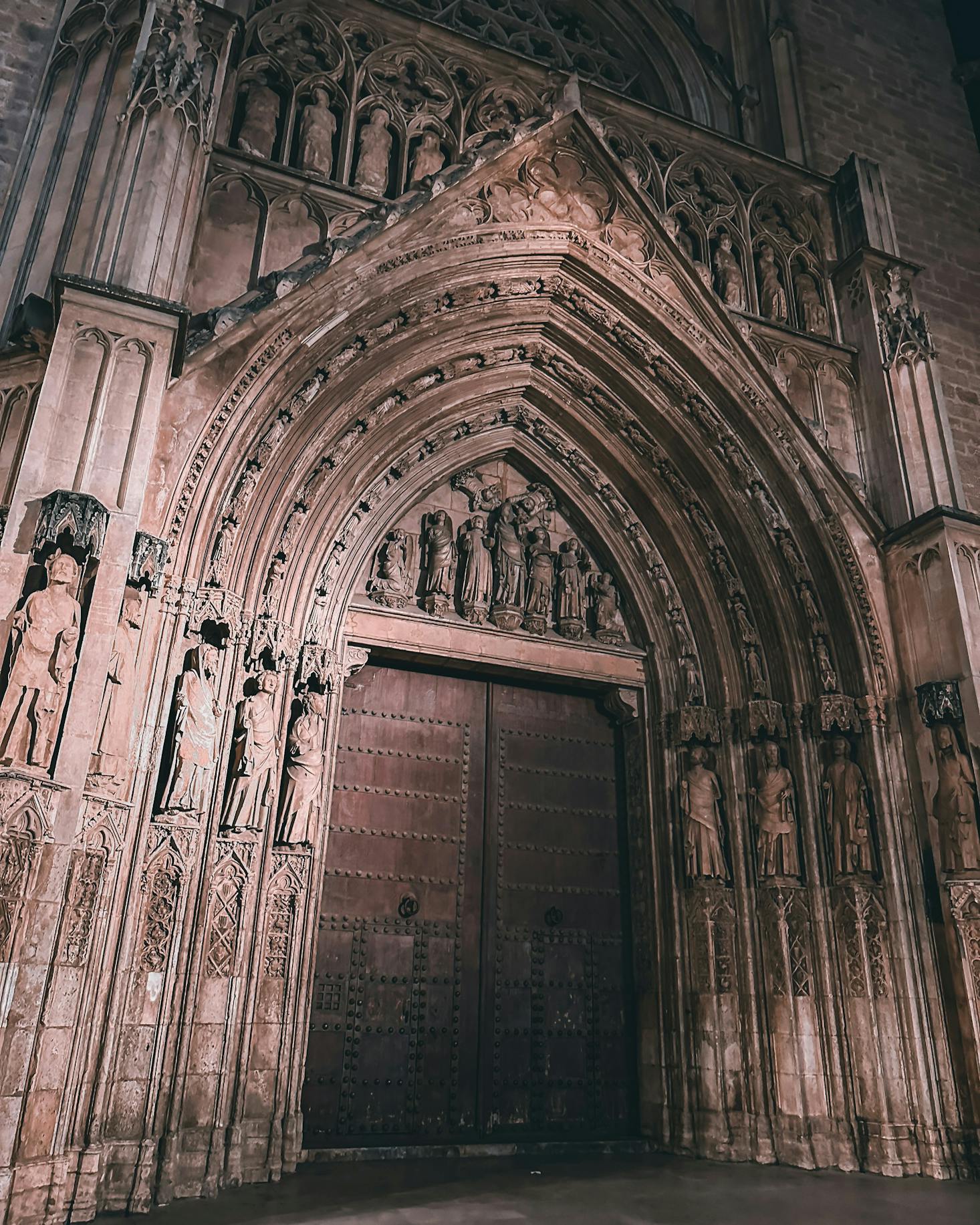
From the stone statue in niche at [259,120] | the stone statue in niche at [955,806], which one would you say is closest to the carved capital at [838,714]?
the stone statue in niche at [955,806]

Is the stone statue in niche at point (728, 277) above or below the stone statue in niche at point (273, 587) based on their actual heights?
above

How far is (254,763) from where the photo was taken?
6.18 meters

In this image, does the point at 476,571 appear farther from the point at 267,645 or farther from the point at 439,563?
the point at 267,645

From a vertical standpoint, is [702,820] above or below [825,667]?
below

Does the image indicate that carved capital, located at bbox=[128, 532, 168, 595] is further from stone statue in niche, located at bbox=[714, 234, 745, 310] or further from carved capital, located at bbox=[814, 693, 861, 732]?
stone statue in niche, located at bbox=[714, 234, 745, 310]

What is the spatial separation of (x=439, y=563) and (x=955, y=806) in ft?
13.5

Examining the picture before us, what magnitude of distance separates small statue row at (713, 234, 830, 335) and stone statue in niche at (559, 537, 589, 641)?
101 inches

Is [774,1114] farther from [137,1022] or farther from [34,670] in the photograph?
[34,670]

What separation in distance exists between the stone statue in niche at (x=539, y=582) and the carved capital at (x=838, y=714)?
2250mm

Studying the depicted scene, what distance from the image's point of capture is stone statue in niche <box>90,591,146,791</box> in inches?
198

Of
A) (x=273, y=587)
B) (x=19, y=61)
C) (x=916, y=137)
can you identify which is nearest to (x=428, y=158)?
(x=19, y=61)

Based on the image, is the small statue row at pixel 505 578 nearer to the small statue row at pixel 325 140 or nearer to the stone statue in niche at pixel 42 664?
the small statue row at pixel 325 140

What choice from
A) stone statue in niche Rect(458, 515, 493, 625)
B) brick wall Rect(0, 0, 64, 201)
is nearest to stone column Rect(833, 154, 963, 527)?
stone statue in niche Rect(458, 515, 493, 625)

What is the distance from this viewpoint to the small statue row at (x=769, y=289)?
29.2ft
